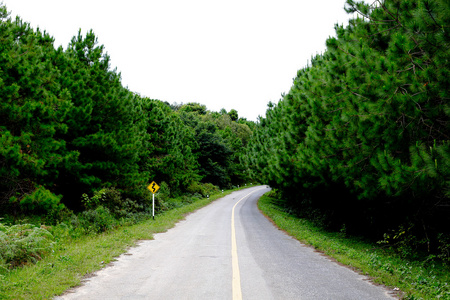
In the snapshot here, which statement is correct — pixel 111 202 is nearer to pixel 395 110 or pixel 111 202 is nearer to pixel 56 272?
pixel 56 272

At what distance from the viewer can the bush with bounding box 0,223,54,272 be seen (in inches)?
297

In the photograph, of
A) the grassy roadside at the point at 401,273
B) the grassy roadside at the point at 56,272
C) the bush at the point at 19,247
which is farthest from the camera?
the bush at the point at 19,247

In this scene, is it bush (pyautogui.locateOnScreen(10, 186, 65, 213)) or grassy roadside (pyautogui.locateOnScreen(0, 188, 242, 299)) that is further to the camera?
bush (pyautogui.locateOnScreen(10, 186, 65, 213))

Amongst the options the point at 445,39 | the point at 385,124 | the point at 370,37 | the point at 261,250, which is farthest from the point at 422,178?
the point at 261,250

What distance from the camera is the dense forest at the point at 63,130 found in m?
12.6

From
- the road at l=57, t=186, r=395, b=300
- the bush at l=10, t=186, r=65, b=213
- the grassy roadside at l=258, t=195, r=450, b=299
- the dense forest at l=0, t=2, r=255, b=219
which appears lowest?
the grassy roadside at l=258, t=195, r=450, b=299

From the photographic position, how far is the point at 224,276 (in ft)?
20.7

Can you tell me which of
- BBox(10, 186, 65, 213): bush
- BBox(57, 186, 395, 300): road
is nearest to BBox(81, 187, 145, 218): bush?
BBox(10, 186, 65, 213): bush

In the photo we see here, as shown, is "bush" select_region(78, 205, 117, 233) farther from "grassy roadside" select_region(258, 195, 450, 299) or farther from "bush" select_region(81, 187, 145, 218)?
"grassy roadside" select_region(258, 195, 450, 299)

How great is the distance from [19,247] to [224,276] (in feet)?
18.3

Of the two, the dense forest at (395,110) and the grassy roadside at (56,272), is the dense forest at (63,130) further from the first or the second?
the dense forest at (395,110)

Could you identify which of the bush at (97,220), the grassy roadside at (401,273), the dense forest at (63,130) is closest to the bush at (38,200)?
the dense forest at (63,130)

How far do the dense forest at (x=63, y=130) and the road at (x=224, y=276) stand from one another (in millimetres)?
7118

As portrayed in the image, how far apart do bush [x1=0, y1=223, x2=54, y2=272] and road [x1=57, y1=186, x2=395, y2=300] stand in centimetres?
232
